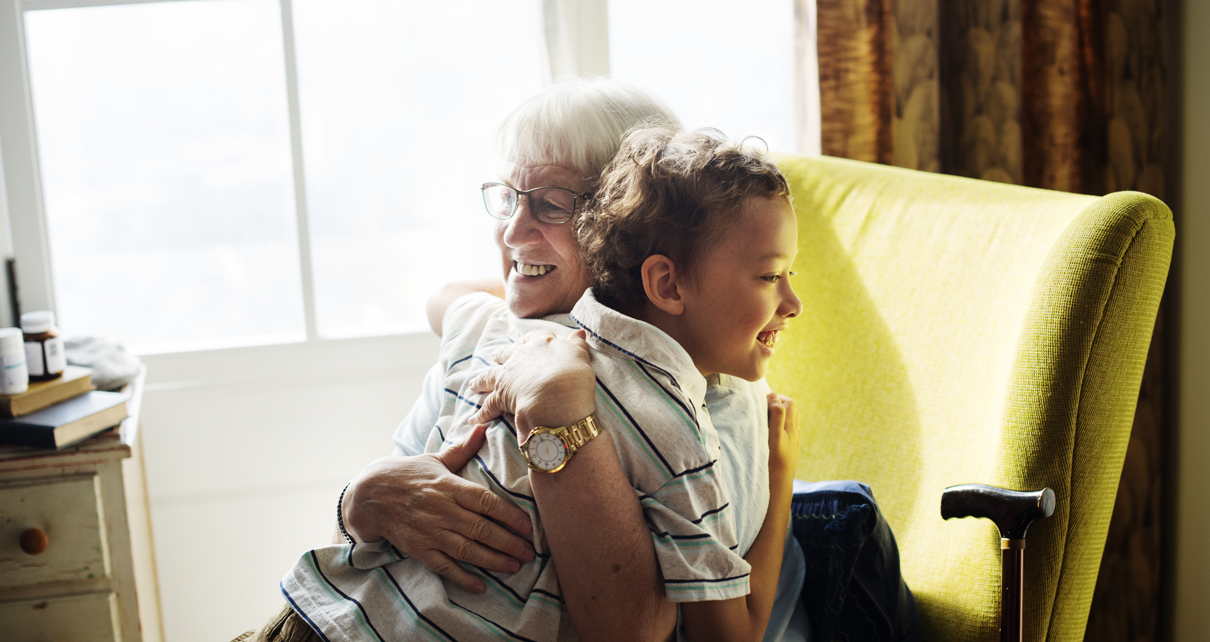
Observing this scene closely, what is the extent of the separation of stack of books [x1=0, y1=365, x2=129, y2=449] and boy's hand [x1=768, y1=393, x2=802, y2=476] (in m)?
1.16

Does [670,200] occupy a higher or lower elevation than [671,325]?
higher

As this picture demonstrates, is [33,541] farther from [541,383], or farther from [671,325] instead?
[671,325]

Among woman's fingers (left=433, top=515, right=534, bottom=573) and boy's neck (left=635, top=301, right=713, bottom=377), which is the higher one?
boy's neck (left=635, top=301, right=713, bottom=377)

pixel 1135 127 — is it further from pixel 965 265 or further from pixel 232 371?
pixel 232 371

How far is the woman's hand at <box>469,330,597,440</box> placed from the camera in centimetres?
89

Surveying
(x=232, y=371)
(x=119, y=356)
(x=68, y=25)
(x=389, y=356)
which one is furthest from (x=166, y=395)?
(x=68, y=25)

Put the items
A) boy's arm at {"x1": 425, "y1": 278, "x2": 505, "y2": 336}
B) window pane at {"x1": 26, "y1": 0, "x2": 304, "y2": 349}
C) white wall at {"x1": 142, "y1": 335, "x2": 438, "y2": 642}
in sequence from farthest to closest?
white wall at {"x1": 142, "y1": 335, "x2": 438, "y2": 642}, window pane at {"x1": 26, "y1": 0, "x2": 304, "y2": 349}, boy's arm at {"x1": 425, "y1": 278, "x2": 505, "y2": 336}

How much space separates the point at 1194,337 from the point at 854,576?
125 centimetres

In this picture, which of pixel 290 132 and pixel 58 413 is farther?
pixel 290 132

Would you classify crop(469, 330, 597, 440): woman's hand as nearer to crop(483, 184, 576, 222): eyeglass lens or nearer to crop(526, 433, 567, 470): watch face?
crop(526, 433, 567, 470): watch face

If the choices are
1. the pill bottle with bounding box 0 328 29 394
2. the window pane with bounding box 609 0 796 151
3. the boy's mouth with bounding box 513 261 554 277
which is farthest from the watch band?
the window pane with bounding box 609 0 796 151

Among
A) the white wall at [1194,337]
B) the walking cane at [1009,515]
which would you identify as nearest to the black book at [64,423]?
the walking cane at [1009,515]

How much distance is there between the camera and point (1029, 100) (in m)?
1.89

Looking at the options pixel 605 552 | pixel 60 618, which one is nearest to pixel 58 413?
pixel 60 618
